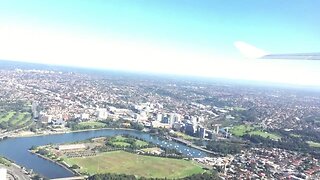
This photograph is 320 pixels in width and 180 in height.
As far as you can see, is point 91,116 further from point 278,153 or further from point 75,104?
point 278,153

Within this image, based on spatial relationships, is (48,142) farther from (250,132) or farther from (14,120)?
(250,132)

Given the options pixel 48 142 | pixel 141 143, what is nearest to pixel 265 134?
pixel 141 143

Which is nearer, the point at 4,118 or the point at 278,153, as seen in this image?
the point at 278,153

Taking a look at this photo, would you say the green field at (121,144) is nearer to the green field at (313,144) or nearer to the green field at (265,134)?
the green field at (265,134)

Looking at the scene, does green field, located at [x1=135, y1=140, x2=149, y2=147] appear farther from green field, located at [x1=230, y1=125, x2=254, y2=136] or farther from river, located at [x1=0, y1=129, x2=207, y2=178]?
green field, located at [x1=230, y1=125, x2=254, y2=136]

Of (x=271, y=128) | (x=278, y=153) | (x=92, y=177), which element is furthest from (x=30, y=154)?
(x=271, y=128)
